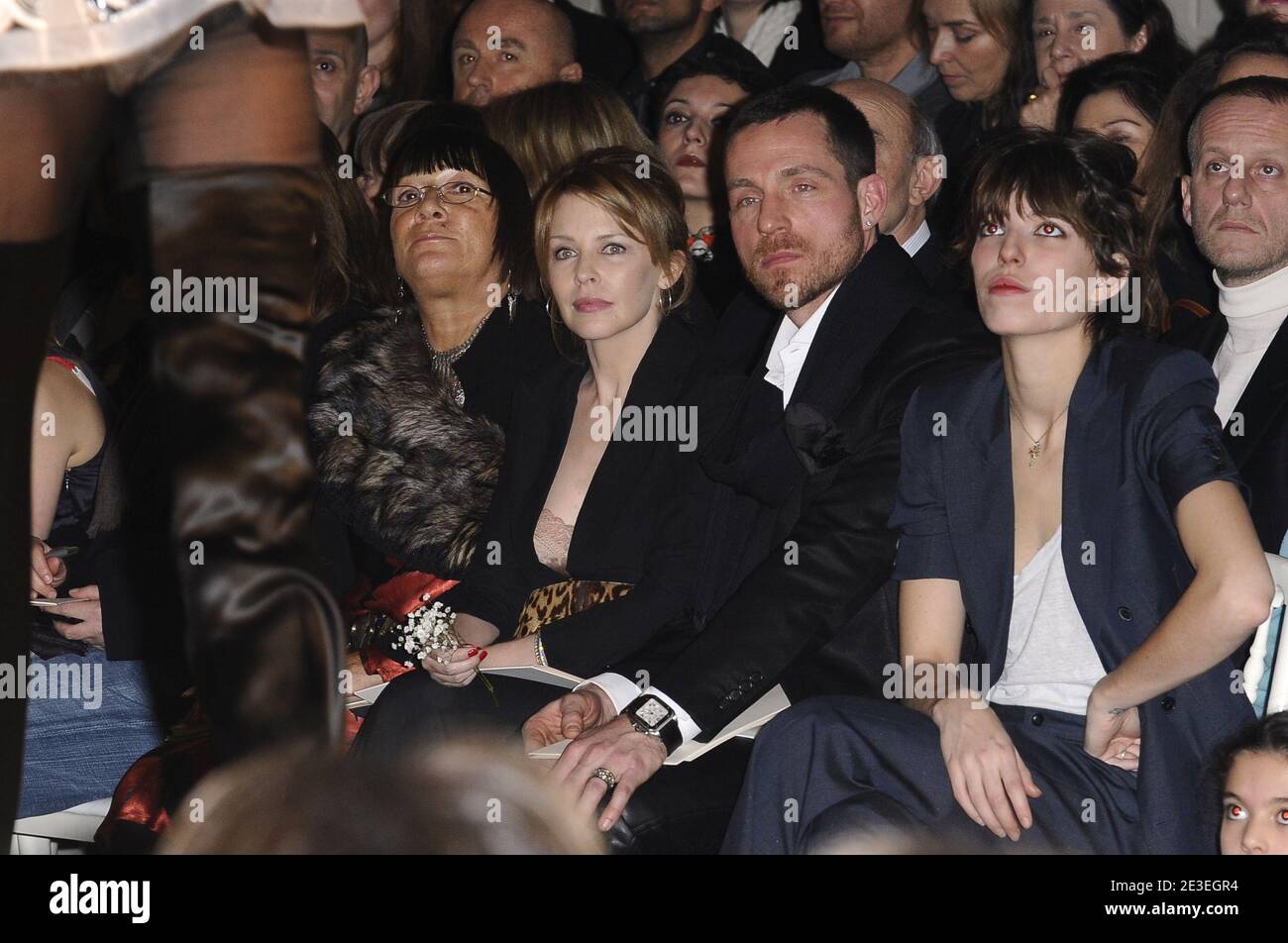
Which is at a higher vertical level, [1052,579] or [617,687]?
[1052,579]

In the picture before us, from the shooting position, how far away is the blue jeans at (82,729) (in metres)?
2.54

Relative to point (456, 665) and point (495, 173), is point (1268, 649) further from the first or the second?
point (495, 173)

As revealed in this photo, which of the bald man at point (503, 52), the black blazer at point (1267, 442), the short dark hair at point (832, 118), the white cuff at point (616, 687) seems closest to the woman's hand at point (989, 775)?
the white cuff at point (616, 687)

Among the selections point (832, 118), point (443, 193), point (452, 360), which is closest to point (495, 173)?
point (443, 193)

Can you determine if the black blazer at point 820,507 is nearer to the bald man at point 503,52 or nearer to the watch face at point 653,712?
the watch face at point 653,712

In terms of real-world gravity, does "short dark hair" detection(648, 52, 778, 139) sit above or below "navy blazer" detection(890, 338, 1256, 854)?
above

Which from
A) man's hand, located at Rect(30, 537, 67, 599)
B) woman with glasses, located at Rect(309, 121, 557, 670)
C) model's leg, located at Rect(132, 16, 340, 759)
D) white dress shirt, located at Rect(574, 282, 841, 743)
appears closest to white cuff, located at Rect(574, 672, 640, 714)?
white dress shirt, located at Rect(574, 282, 841, 743)

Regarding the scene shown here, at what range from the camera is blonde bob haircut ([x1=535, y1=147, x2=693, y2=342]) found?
2.85 m

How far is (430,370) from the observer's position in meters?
3.09

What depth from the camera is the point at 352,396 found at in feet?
9.95

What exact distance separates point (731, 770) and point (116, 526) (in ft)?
4.16

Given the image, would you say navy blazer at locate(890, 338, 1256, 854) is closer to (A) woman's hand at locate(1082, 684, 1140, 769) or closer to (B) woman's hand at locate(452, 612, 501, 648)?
(A) woman's hand at locate(1082, 684, 1140, 769)

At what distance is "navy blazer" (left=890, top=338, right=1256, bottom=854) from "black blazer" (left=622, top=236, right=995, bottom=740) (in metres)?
0.10

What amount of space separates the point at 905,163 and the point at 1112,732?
5.04 feet
